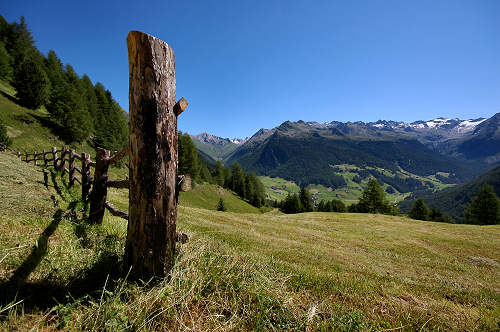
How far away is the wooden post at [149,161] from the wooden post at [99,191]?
144 inches

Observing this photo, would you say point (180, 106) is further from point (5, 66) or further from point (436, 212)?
point (436, 212)

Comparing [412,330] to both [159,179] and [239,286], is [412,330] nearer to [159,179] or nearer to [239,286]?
[239,286]

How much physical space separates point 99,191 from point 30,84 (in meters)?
58.5

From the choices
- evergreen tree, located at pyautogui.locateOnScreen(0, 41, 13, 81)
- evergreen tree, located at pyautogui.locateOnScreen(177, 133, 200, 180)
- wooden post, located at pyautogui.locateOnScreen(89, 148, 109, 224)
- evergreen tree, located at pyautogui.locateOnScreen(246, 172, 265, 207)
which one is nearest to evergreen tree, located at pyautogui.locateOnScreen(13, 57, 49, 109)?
evergreen tree, located at pyautogui.locateOnScreen(0, 41, 13, 81)

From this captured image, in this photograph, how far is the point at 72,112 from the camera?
42.7 metres

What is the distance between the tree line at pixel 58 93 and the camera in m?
42.4

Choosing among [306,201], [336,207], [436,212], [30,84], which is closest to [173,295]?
[30,84]

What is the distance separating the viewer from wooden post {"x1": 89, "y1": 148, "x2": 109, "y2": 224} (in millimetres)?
5969

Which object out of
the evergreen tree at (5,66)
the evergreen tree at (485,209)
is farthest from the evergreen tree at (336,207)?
the evergreen tree at (5,66)

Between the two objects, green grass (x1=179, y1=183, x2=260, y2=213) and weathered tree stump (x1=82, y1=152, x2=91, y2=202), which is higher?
weathered tree stump (x1=82, y1=152, x2=91, y2=202)

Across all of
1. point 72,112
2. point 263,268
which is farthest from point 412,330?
point 72,112

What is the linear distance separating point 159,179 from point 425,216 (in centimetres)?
7759

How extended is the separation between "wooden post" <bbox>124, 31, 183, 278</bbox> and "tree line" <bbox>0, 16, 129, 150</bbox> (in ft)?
178

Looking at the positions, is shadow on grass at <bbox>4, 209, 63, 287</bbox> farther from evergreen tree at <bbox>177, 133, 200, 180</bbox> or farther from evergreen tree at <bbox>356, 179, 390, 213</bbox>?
evergreen tree at <bbox>356, 179, 390, 213</bbox>
